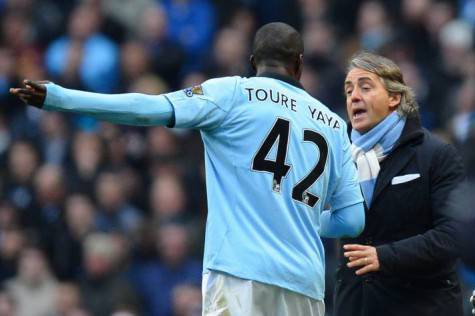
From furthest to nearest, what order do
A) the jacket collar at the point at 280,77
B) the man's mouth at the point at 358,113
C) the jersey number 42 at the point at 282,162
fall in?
the man's mouth at the point at 358,113 → the jacket collar at the point at 280,77 → the jersey number 42 at the point at 282,162

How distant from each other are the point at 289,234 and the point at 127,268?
5506mm

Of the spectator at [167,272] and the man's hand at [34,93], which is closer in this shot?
the man's hand at [34,93]

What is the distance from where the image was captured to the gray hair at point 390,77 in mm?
6402

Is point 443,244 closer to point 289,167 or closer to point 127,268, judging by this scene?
point 289,167

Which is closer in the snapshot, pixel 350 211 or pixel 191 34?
pixel 350 211

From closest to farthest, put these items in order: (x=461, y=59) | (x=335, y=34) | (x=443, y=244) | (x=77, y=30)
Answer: (x=443, y=244), (x=461, y=59), (x=335, y=34), (x=77, y=30)

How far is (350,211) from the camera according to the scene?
19.3 ft

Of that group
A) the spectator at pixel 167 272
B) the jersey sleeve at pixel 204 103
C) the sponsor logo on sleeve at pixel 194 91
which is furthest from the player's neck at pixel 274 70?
the spectator at pixel 167 272

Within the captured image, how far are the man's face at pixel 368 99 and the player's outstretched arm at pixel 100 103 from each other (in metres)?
1.32

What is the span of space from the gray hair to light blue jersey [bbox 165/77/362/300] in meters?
0.82

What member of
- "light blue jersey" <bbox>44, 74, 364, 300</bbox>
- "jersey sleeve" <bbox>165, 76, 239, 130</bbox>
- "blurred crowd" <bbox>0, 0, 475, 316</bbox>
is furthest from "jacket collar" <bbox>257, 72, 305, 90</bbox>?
"blurred crowd" <bbox>0, 0, 475, 316</bbox>

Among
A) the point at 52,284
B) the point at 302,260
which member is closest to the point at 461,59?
the point at 52,284

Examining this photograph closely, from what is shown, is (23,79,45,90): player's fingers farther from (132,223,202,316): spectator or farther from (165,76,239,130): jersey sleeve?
(132,223,202,316): spectator

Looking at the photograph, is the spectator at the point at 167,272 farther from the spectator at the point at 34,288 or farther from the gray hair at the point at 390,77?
the gray hair at the point at 390,77
